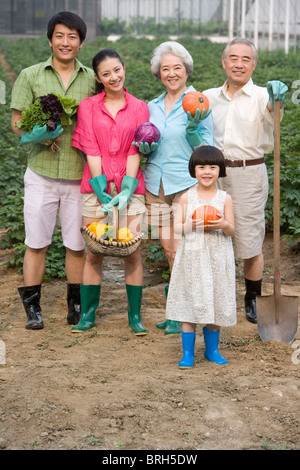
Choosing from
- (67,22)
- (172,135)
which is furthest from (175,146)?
(67,22)

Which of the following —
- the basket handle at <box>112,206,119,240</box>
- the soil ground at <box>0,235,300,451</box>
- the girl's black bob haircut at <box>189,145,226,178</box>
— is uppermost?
the girl's black bob haircut at <box>189,145,226,178</box>

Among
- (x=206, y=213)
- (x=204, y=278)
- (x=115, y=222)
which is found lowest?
(x=204, y=278)

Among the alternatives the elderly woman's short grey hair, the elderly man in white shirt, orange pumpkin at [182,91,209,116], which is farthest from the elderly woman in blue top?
the elderly man in white shirt

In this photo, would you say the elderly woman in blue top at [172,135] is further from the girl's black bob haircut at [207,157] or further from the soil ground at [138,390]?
the soil ground at [138,390]

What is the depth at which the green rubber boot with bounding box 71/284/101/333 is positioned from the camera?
454 centimetres

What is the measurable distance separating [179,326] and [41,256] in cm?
110

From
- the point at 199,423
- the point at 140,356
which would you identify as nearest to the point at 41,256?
the point at 140,356

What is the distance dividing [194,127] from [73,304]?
1.62 meters

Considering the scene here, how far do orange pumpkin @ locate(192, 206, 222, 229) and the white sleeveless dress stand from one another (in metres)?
0.10

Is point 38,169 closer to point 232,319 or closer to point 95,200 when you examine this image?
point 95,200

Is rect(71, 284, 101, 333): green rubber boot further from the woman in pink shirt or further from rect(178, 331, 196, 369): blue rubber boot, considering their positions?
rect(178, 331, 196, 369): blue rubber boot

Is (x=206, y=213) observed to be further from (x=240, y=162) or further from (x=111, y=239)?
(x=240, y=162)

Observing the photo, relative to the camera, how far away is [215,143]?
4.57 metres

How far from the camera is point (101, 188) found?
4227 millimetres
